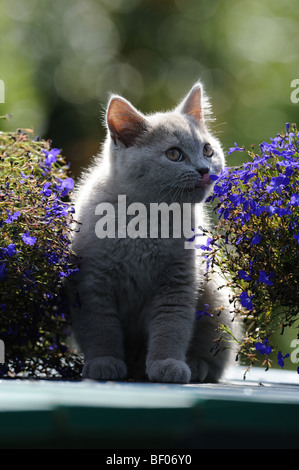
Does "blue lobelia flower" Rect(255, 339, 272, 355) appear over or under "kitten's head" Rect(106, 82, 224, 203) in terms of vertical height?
under

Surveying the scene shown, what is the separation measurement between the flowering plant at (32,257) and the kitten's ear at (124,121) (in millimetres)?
235

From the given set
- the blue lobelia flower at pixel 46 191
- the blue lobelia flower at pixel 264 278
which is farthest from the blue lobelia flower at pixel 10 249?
the blue lobelia flower at pixel 264 278

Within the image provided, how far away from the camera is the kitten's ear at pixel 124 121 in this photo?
222 cm

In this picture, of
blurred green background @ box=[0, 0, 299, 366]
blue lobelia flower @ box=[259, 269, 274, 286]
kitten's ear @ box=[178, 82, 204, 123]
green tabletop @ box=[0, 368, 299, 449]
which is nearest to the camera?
green tabletop @ box=[0, 368, 299, 449]

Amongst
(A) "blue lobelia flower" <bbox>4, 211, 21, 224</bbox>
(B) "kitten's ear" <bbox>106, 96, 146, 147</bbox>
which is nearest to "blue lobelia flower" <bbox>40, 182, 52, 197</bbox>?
(A) "blue lobelia flower" <bbox>4, 211, 21, 224</bbox>

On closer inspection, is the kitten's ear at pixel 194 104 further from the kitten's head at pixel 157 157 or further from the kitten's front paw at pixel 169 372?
the kitten's front paw at pixel 169 372

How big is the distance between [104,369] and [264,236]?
0.65m

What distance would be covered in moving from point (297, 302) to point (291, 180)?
0.35m

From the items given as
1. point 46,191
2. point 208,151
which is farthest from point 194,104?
point 46,191

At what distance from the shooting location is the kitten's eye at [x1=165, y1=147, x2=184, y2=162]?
2.19 meters

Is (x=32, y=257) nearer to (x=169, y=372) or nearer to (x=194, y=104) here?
(x=169, y=372)

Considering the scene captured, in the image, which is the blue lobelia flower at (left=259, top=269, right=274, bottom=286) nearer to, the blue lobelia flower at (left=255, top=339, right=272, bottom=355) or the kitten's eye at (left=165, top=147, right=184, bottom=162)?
the blue lobelia flower at (left=255, top=339, right=272, bottom=355)

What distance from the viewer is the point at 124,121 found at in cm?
225

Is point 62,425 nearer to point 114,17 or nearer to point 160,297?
point 160,297
